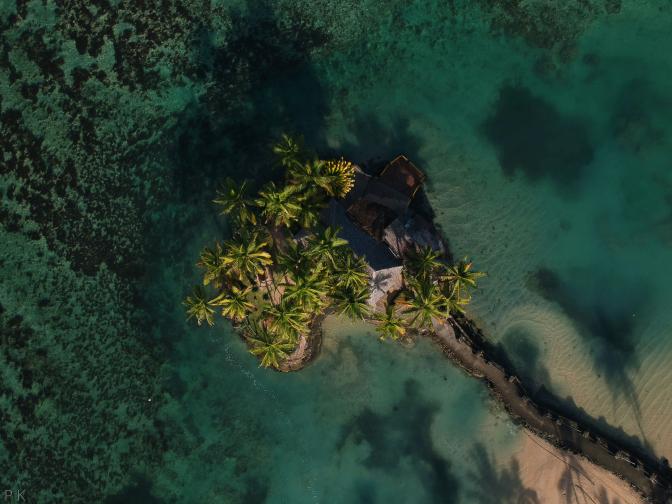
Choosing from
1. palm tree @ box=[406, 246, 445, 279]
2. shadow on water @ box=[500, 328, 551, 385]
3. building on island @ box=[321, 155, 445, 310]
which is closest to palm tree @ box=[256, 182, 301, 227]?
building on island @ box=[321, 155, 445, 310]

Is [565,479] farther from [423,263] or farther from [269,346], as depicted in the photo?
[269,346]

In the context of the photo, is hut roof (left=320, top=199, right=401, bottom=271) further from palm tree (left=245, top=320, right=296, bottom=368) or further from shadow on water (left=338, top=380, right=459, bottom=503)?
shadow on water (left=338, top=380, right=459, bottom=503)

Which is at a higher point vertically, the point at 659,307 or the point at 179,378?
the point at 659,307

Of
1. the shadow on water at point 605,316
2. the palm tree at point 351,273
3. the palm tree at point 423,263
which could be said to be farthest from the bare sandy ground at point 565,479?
the palm tree at point 351,273

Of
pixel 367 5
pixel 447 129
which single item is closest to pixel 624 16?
pixel 447 129

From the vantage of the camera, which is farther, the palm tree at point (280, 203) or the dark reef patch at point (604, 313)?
the dark reef patch at point (604, 313)

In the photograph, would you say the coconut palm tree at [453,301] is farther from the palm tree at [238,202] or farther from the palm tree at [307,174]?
the palm tree at [238,202]

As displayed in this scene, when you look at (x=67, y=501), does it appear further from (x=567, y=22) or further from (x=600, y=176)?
(x=567, y=22)
